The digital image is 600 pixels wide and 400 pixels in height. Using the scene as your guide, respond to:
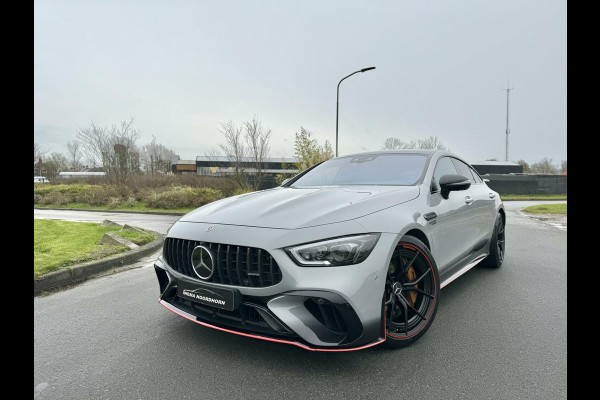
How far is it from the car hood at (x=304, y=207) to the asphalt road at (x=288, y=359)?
937 mm

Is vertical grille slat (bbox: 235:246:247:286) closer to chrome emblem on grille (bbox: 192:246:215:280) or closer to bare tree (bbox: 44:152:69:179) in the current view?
chrome emblem on grille (bbox: 192:246:215:280)

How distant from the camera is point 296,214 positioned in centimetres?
244

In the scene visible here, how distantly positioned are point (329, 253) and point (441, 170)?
6.82ft

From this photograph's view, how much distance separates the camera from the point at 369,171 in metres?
3.71

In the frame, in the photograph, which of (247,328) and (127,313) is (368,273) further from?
(127,313)

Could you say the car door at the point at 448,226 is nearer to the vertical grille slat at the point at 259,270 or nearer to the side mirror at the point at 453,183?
the side mirror at the point at 453,183

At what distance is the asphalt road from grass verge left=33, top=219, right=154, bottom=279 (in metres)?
1.35

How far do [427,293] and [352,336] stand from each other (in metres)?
0.90

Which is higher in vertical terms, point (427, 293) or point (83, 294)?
point (427, 293)

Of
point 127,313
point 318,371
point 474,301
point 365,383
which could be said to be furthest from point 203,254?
point 474,301

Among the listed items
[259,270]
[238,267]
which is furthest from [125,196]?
[259,270]
